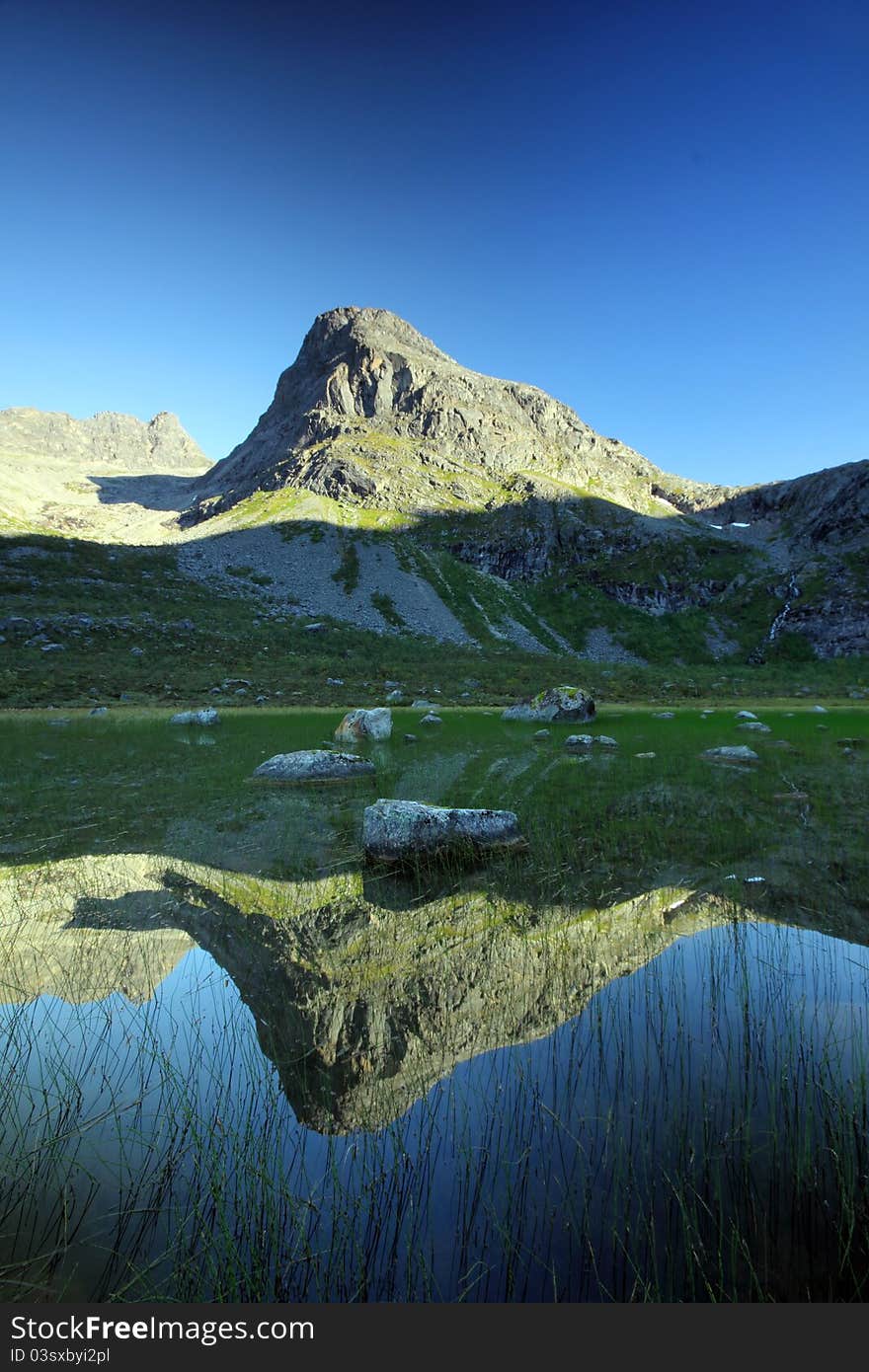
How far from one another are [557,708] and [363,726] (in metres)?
14.2

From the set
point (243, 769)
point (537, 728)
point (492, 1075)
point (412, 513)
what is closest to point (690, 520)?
point (412, 513)

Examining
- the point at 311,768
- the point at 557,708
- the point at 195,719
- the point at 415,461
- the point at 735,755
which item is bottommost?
the point at 195,719

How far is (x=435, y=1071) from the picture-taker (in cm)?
491

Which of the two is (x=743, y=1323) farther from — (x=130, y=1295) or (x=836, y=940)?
(x=836, y=940)

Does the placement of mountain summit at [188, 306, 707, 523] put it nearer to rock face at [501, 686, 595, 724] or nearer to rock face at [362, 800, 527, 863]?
rock face at [501, 686, 595, 724]

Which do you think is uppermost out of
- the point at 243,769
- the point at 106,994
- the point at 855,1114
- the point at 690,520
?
the point at 690,520

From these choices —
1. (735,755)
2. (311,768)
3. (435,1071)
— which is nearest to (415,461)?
(735,755)

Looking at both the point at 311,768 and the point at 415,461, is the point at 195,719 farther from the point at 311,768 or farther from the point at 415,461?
the point at 415,461

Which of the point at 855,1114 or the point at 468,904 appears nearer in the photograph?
the point at 855,1114

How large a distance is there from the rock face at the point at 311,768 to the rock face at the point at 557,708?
1976 centimetres

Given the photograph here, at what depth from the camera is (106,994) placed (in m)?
6.23

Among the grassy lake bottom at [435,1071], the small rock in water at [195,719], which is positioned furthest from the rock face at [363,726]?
the grassy lake bottom at [435,1071]

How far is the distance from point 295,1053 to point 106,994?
2.53m

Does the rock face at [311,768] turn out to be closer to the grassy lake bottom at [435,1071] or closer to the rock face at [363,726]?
the grassy lake bottom at [435,1071]
